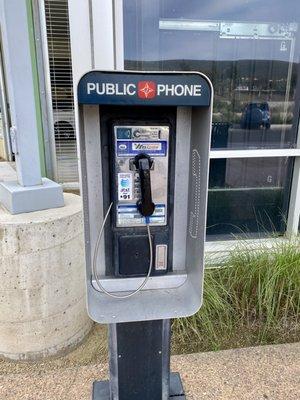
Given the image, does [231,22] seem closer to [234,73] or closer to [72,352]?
[234,73]

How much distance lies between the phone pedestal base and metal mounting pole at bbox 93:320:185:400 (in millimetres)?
146

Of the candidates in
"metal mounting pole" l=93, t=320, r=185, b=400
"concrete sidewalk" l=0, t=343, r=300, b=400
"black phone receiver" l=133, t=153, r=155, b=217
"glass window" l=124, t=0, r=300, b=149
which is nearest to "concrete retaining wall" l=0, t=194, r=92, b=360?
"concrete sidewalk" l=0, t=343, r=300, b=400

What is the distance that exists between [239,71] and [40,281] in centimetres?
249

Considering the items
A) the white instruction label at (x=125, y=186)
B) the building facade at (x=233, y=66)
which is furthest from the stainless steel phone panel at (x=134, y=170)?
the building facade at (x=233, y=66)

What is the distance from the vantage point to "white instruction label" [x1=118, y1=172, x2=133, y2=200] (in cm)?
145

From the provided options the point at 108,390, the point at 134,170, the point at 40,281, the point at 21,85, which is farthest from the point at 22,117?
the point at 108,390

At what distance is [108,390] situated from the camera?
6.30 ft

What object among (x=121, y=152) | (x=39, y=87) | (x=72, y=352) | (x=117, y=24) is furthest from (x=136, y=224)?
(x=39, y=87)

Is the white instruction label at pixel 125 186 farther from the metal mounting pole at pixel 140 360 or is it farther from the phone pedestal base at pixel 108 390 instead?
the phone pedestal base at pixel 108 390

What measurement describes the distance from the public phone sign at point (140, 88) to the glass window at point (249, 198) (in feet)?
7.07

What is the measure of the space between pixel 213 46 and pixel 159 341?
8.39ft

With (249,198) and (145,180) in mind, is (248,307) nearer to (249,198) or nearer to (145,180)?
(249,198)

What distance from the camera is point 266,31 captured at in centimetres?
316

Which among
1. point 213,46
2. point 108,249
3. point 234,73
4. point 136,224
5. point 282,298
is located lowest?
point 282,298
